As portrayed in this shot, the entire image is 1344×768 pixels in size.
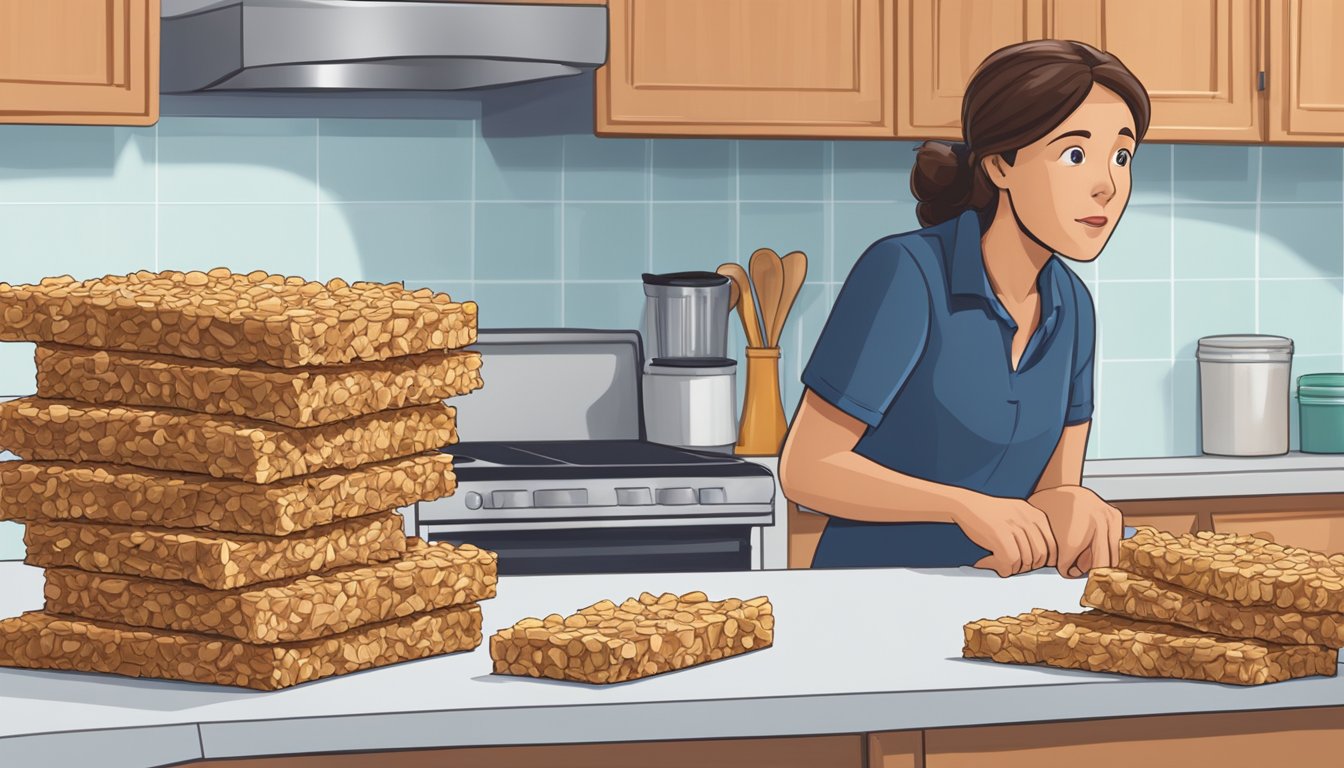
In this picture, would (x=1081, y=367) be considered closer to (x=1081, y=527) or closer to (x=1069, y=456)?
(x=1069, y=456)

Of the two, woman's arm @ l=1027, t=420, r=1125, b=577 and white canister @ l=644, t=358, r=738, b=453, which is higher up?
white canister @ l=644, t=358, r=738, b=453

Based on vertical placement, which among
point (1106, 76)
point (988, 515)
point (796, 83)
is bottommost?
point (988, 515)

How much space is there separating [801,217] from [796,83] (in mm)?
445

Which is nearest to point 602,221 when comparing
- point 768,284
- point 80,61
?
point 768,284

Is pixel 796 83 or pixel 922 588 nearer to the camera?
pixel 922 588

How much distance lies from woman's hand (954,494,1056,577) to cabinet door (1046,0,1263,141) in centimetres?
176

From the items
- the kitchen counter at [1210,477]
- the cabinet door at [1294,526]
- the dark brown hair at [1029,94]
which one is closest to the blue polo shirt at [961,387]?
the dark brown hair at [1029,94]

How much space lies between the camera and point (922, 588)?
5.36ft

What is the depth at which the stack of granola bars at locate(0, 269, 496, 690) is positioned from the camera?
1246 millimetres

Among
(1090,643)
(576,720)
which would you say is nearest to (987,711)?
(1090,643)

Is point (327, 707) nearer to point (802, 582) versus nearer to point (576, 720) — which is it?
point (576, 720)

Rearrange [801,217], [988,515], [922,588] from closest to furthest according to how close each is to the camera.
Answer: [922,588] < [988,515] < [801,217]

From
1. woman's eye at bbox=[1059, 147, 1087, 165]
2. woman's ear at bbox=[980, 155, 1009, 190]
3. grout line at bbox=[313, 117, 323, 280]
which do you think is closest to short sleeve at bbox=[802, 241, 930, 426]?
woman's ear at bbox=[980, 155, 1009, 190]

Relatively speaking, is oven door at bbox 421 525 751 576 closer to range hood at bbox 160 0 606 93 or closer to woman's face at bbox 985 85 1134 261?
range hood at bbox 160 0 606 93
